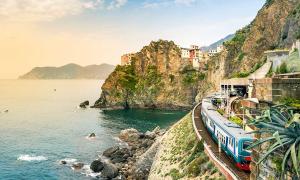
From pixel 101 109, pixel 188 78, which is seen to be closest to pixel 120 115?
pixel 101 109

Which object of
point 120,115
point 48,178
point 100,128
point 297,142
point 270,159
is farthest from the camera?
point 120,115

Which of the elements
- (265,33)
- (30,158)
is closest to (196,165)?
(30,158)

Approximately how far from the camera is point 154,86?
156000 millimetres

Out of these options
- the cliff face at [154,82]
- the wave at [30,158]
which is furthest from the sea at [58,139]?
the cliff face at [154,82]

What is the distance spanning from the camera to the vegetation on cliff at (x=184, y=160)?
30558mm

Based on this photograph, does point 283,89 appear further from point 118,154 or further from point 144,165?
point 118,154

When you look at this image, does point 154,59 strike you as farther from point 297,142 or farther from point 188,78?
point 297,142

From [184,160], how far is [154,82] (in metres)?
123

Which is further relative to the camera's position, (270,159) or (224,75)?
(224,75)

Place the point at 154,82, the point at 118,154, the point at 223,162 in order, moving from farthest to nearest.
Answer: the point at 154,82 < the point at 118,154 < the point at 223,162

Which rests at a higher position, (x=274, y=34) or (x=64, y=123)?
(x=274, y=34)

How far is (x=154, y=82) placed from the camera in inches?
6230

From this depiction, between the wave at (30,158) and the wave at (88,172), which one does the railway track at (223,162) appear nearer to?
the wave at (88,172)

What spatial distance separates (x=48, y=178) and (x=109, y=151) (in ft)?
46.3
